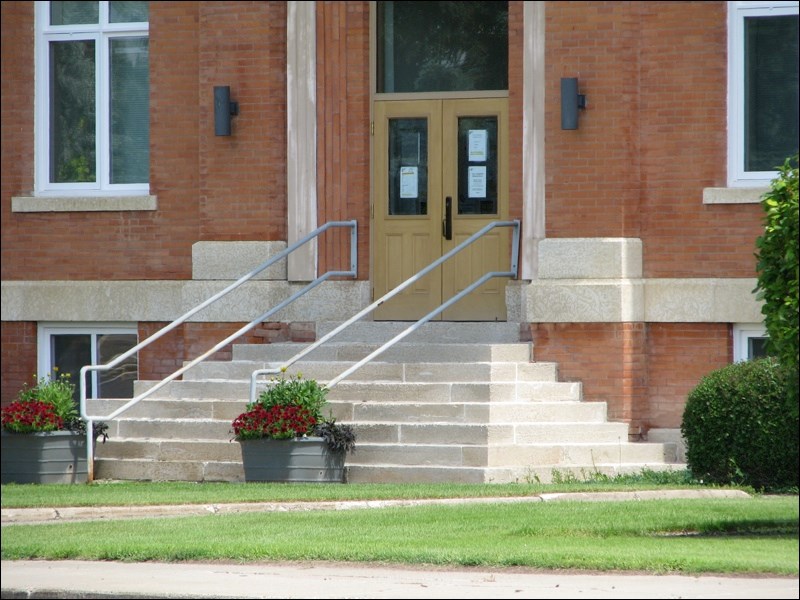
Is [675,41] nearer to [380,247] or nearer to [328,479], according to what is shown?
[380,247]

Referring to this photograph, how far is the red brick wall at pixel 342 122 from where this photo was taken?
49.0 feet

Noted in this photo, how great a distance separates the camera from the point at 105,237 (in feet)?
52.0

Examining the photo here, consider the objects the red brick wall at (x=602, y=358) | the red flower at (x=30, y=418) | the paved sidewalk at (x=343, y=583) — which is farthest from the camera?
the red brick wall at (x=602, y=358)

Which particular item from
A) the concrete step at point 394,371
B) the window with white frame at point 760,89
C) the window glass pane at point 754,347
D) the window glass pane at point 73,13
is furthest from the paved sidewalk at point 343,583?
the window glass pane at point 73,13

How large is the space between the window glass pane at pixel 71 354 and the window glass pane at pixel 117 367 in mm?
159

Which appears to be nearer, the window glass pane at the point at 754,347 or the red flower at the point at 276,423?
the red flower at the point at 276,423

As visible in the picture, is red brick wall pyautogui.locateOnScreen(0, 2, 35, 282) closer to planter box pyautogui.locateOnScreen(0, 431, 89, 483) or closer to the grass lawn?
planter box pyautogui.locateOnScreen(0, 431, 89, 483)

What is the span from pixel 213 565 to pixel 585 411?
5.94 metres

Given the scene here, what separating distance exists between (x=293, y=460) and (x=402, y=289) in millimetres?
2647

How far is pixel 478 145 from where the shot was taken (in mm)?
15156

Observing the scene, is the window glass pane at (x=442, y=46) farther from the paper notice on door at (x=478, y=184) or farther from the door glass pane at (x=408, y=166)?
the paper notice on door at (x=478, y=184)

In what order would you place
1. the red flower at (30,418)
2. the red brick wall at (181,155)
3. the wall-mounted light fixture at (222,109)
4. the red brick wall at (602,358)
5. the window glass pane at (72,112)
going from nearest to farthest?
the red flower at (30,418) → the red brick wall at (602,358) → the wall-mounted light fixture at (222,109) → the red brick wall at (181,155) → the window glass pane at (72,112)

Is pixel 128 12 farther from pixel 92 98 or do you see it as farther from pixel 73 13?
pixel 92 98

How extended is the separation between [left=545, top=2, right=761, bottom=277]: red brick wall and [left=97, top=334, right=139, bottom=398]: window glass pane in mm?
5026
